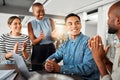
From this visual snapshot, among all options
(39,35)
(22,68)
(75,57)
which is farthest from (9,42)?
(22,68)

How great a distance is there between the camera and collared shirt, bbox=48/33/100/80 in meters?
1.21

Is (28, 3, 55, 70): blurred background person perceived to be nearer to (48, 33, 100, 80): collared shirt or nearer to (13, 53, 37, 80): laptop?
(48, 33, 100, 80): collared shirt

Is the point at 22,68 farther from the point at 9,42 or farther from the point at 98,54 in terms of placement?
the point at 9,42

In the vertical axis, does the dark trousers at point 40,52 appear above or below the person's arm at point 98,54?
below

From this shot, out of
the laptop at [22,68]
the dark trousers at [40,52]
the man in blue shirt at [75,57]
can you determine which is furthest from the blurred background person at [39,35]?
the laptop at [22,68]

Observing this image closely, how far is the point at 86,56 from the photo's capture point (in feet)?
4.28

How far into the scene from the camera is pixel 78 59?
136cm

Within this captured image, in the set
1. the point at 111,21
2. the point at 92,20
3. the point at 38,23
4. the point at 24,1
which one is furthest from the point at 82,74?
the point at 24,1

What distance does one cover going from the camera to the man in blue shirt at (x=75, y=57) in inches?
47.7

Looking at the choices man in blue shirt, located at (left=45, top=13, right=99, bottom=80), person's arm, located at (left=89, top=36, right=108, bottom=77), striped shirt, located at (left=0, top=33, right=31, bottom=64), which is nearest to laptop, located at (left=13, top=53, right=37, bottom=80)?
man in blue shirt, located at (left=45, top=13, right=99, bottom=80)

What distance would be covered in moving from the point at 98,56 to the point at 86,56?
31 cm

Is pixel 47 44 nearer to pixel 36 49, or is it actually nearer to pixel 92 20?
pixel 36 49

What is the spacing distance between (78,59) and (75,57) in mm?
29

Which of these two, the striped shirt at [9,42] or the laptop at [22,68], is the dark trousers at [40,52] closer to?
the striped shirt at [9,42]
